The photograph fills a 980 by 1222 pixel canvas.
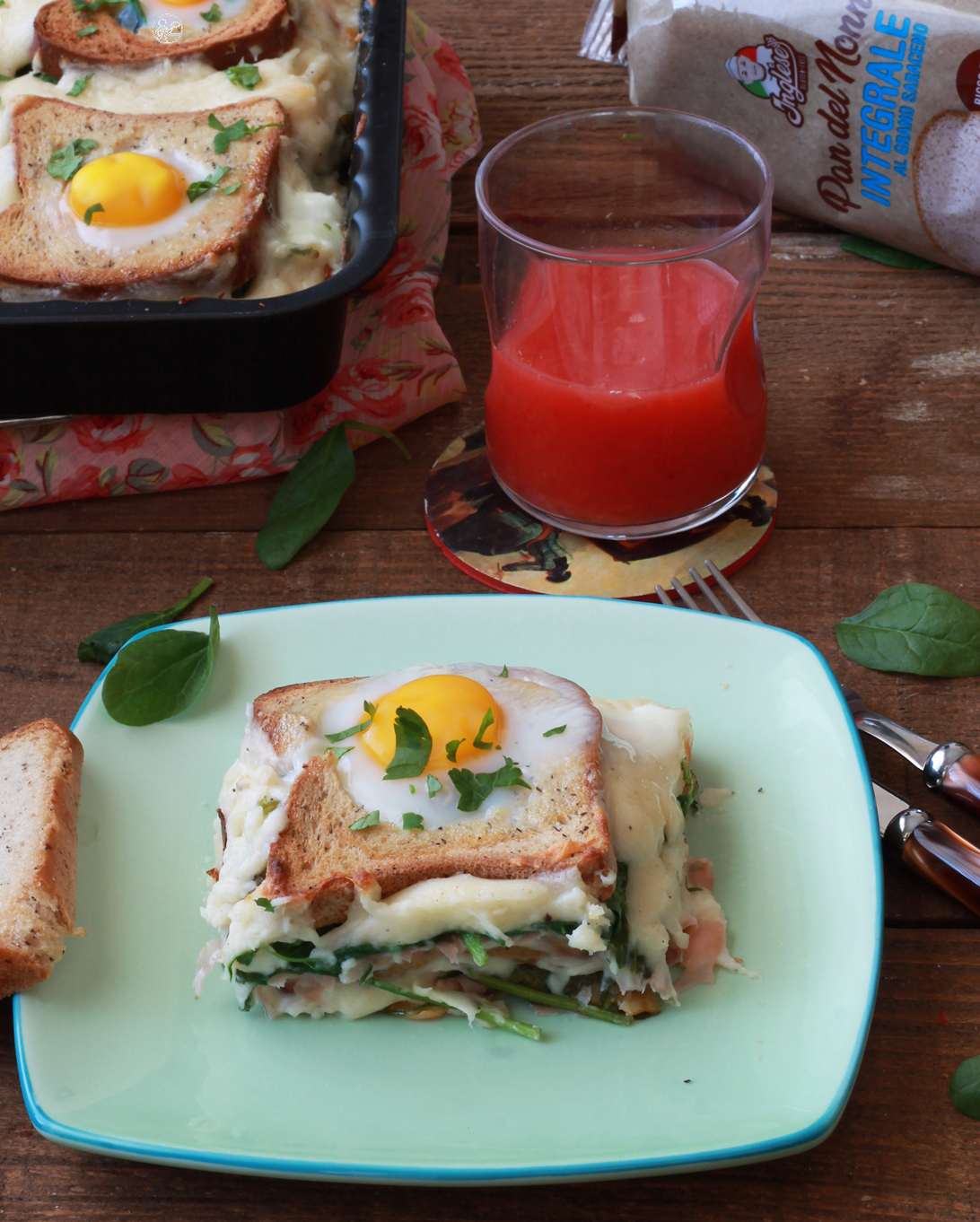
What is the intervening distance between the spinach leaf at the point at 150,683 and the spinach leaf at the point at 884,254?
6.04 ft

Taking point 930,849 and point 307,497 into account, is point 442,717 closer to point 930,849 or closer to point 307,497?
point 930,849

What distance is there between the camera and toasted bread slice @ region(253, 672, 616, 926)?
146 cm

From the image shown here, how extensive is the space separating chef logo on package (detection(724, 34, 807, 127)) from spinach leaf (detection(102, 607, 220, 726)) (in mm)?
1781

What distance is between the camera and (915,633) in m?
2.05

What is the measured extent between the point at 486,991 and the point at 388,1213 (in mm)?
271

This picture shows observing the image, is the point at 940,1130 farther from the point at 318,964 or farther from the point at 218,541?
the point at 218,541

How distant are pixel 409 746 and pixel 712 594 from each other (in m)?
0.75

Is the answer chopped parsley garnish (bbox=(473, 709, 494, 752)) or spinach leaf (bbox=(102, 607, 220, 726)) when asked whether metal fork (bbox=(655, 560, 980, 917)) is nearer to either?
chopped parsley garnish (bbox=(473, 709, 494, 752))

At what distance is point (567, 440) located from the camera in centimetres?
214

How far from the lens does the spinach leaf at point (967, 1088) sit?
147 centimetres

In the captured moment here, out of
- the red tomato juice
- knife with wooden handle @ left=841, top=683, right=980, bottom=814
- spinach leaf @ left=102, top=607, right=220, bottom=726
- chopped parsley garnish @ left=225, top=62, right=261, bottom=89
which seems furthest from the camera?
chopped parsley garnish @ left=225, top=62, right=261, bottom=89

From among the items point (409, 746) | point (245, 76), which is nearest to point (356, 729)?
point (409, 746)

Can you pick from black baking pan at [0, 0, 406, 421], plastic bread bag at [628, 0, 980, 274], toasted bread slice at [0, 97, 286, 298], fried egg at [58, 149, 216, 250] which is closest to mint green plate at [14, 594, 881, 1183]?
black baking pan at [0, 0, 406, 421]

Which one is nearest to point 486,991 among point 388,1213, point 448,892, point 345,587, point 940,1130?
point 448,892
